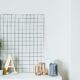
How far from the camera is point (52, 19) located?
7.93 feet

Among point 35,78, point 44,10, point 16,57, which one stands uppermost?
point 44,10

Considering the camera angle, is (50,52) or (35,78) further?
(50,52)

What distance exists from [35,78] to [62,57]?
1.66ft

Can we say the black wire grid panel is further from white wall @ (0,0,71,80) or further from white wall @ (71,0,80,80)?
white wall @ (71,0,80,80)

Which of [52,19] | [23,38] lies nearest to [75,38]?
[52,19]

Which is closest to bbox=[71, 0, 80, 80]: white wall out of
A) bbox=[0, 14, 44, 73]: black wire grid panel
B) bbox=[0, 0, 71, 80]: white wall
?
bbox=[0, 0, 71, 80]: white wall

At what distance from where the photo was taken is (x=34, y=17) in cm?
243

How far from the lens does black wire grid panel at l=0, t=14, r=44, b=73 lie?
2426 millimetres

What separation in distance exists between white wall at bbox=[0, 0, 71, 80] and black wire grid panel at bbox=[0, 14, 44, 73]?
0.06 m

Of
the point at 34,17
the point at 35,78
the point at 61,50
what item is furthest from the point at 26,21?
the point at 35,78

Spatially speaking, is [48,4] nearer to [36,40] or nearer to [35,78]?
[36,40]

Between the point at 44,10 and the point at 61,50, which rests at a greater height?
the point at 44,10

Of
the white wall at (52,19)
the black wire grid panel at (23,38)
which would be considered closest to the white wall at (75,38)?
the white wall at (52,19)

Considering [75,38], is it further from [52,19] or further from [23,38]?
[23,38]
